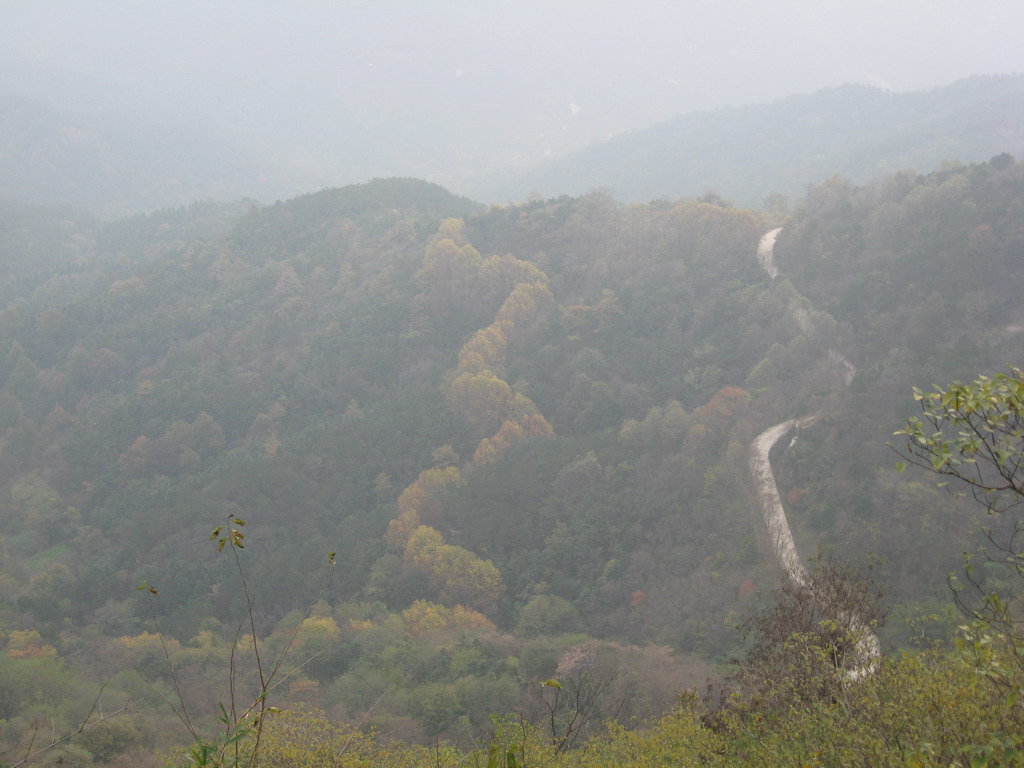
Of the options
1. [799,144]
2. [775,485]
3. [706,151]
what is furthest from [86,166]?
[775,485]

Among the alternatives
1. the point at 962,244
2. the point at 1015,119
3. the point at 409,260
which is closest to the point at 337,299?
the point at 409,260

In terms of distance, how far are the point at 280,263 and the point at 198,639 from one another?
55.1 metres

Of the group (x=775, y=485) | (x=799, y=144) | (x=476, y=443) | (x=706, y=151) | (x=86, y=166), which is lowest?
(x=476, y=443)

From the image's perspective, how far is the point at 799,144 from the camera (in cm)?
13275

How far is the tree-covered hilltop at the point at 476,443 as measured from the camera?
3134cm

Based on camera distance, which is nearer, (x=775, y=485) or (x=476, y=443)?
(x=775, y=485)

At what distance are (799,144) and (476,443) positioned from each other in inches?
4163

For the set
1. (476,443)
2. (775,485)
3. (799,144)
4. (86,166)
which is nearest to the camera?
(775,485)

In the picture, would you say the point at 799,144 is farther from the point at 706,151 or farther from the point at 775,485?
the point at 775,485

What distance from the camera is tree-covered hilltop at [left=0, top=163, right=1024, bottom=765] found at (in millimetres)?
31344

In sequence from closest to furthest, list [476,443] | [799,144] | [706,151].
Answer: [476,443] → [799,144] → [706,151]

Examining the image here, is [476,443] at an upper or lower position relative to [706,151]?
lower

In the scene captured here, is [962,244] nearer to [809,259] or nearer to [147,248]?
[809,259]

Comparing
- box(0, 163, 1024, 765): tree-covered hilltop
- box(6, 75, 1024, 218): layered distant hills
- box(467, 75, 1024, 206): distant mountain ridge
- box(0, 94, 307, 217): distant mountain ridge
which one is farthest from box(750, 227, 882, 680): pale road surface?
box(0, 94, 307, 217): distant mountain ridge
